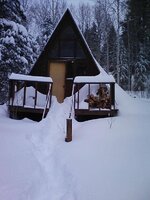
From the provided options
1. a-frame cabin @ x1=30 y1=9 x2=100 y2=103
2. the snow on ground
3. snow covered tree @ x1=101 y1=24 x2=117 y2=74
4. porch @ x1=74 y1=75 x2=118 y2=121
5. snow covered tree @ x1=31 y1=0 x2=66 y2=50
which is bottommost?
the snow on ground

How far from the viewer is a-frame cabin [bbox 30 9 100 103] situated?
15531 mm

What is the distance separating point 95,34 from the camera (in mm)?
33875

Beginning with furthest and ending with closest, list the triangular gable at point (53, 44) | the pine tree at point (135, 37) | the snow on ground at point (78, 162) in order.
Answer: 1. the pine tree at point (135, 37)
2. the triangular gable at point (53, 44)
3. the snow on ground at point (78, 162)

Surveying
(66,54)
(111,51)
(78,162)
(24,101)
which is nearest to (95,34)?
(111,51)

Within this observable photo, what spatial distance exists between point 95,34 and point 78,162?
29135 mm

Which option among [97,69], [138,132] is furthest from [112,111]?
[97,69]

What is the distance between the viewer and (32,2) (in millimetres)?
33031

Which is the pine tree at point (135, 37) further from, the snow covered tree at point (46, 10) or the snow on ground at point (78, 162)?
the snow on ground at point (78, 162)

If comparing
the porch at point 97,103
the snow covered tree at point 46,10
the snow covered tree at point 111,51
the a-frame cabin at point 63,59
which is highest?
the snow covered tree at point 46,10

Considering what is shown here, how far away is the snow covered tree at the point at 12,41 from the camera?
1495 centimetres

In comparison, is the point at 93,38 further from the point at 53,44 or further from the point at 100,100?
the point at 100,100

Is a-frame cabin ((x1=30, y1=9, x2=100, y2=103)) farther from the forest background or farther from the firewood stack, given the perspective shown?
the firewood stack

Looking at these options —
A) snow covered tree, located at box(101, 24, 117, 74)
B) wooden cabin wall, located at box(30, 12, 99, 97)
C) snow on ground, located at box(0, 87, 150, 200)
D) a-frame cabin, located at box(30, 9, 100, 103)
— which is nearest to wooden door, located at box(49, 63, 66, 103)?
a-frame cabin, located at box(30, 9, 100, 103)

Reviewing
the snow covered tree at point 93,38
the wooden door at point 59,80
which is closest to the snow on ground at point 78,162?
the wooden door at point 59,80
